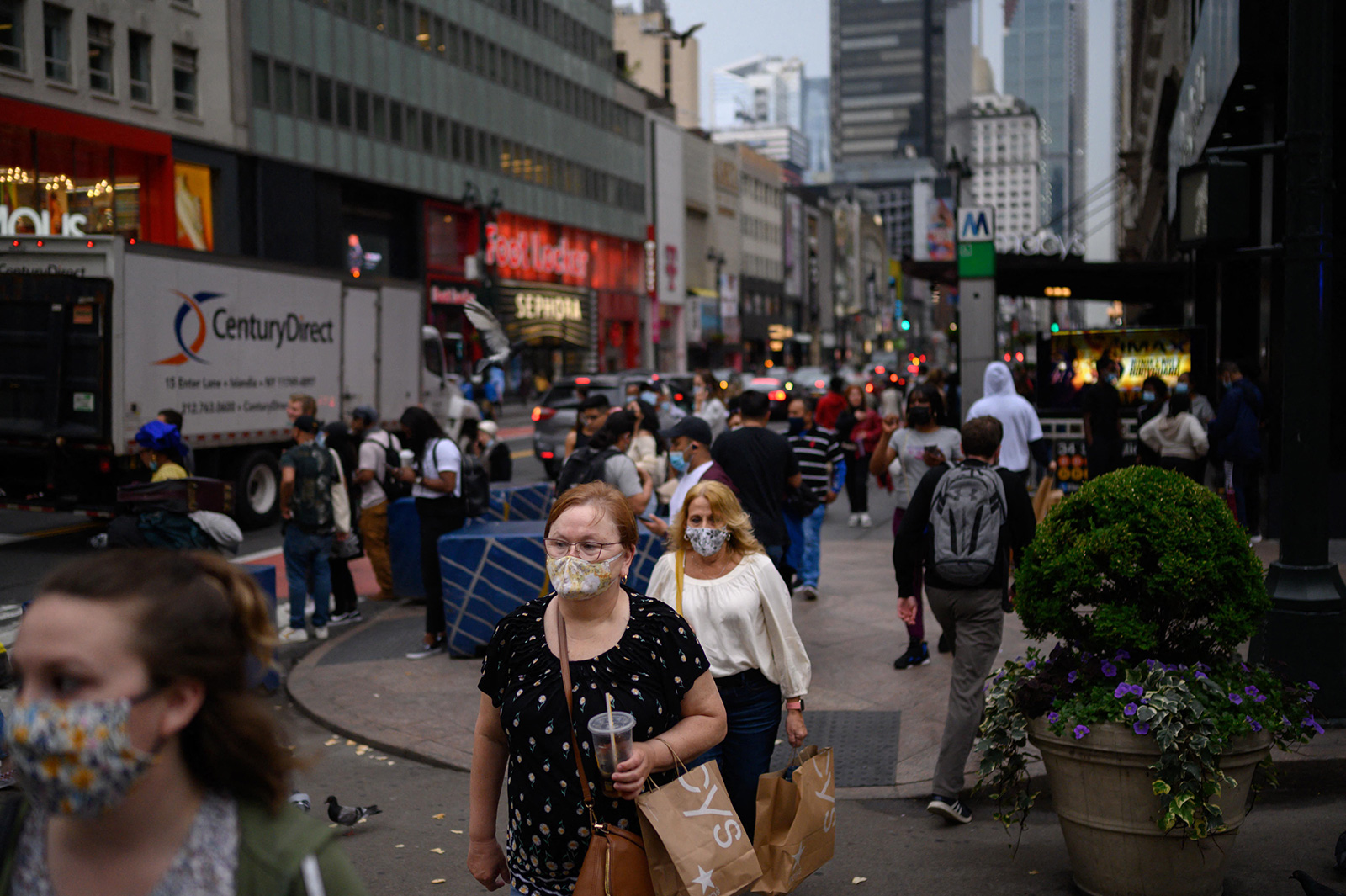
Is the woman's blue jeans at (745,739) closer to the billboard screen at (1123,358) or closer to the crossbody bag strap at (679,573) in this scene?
the crossbody bag strap at (679,573)

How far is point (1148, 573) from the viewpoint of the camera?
484cm

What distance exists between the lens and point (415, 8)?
47062mm

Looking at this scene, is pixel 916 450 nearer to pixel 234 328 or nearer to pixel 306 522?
pixel 306 522

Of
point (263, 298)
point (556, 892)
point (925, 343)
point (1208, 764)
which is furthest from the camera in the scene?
point (925, 343)

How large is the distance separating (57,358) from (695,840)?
46.5ft

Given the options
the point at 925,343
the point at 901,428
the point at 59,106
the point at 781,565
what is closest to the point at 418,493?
the point at 781,565

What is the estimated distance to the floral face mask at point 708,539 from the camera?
481cm

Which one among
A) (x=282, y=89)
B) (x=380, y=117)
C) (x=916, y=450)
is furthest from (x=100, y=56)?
(x=916, y=450)

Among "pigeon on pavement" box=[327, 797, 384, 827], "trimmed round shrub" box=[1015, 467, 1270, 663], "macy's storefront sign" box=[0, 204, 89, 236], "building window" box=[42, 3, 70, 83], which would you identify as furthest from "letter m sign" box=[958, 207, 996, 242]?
"building window" box=[42, 3, 70, 83]

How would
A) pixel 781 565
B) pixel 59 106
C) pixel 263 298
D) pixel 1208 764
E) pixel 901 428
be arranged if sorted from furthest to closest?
pixel 59 106 → pixel 263 298 → pixel 901 428 → pixel 781 565 → pixel 1208 764

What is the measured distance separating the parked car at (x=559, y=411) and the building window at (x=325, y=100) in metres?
20.4

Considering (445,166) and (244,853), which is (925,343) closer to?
(445,166)

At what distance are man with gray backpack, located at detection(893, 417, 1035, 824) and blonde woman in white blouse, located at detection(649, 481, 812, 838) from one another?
52.9 inches

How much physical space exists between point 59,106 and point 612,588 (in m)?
32.7
